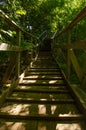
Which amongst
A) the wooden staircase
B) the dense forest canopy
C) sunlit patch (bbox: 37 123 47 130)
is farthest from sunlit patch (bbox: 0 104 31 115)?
the dense forest canopy

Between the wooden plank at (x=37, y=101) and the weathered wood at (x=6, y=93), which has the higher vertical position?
the weathered wood at (x=6, y=93)

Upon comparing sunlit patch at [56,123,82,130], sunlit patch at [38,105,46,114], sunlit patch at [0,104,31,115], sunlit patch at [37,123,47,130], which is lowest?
sunlit patch at [56,123,82,130]

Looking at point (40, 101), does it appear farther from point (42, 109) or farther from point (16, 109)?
point (16, 109)

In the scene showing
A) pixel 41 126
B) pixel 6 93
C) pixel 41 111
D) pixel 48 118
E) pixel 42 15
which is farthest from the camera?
pixel 42 15

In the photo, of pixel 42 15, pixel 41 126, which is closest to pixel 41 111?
pixel 41 126

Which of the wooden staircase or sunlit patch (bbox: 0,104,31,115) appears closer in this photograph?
the wooden staircase

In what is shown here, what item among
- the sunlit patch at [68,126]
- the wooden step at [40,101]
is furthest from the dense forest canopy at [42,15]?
→ the sunlit patch at [68,126]

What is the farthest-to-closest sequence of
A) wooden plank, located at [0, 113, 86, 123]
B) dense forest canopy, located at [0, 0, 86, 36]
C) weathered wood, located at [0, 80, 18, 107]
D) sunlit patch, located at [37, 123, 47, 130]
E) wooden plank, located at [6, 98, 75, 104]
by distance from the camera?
dense forest canopy, located at [0, 0, 86, 36], wooden plank, located at [6, 98, 75, 104], weathered wood, located at [0, 80, 18, 107], wooden plank, located at [0, 113, 86, 123], sunlit patch, located at [37, 123, 47, 130]

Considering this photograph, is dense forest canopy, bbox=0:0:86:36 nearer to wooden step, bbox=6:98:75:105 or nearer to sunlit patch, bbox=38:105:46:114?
wooden step, bbox=6:98:75:105

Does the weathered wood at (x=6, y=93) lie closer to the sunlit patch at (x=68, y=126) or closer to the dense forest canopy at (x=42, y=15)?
the sunlit patch at (x=68, y=126)

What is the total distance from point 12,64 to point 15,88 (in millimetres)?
526

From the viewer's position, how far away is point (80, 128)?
274 centimetres

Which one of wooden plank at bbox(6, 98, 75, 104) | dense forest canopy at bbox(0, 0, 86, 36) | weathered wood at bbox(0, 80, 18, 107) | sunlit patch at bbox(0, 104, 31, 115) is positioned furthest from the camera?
dense forest canopy at bbox(0, 0, 86, 36)

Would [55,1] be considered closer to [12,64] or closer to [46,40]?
[46,40]
